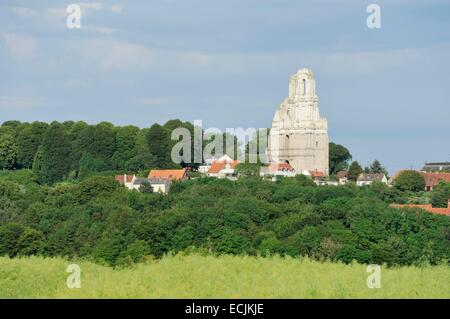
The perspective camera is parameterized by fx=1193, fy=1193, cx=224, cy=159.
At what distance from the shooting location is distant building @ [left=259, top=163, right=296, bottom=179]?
90.9 meters

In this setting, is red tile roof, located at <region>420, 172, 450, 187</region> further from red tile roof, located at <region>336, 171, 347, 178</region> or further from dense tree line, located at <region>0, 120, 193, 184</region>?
dense tree line, located at <region>0, 120, 193, 184</region>

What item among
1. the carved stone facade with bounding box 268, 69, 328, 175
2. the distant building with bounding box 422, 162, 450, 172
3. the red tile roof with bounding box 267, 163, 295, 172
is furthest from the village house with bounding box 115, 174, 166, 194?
the distant building with bounding box 422, 162, 450, 172

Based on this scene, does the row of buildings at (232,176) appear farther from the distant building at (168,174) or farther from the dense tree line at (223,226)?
the dense tree line at (223,226)

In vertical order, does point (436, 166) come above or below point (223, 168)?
above

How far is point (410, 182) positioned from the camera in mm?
88062

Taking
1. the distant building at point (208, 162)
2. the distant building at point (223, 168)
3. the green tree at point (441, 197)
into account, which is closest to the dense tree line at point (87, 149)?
the distant building at point (208, 162)

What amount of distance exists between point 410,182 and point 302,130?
700 inches

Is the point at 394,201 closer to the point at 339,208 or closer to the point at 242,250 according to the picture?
the point at 339,208

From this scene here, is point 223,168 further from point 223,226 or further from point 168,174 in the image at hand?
point 223,226

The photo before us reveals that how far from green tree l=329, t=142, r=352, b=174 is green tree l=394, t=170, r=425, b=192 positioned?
823 inches

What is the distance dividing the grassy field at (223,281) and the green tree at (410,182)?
165 ft

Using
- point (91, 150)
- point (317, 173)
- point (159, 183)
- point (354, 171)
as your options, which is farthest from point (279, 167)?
point (91, 150)
